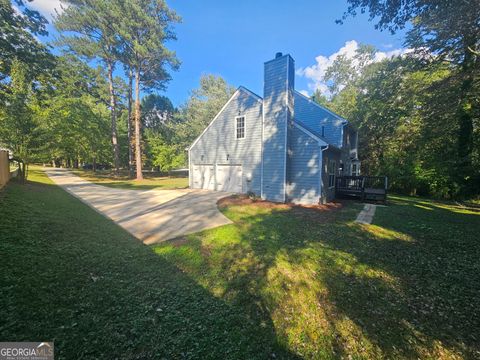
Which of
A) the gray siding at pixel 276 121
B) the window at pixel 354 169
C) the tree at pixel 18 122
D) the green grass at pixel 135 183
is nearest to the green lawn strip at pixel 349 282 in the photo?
the gray siding at pixel 276 121

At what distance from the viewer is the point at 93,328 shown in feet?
7.80

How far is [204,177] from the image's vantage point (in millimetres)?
15922

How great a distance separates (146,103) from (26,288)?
3908 centimetres

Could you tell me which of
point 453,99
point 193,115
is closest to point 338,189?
point 453,99

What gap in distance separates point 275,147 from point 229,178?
4.40 meters

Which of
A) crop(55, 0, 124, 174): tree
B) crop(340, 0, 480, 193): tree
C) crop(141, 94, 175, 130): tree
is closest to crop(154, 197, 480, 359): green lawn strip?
crop(340, 0, 480, 193): tree

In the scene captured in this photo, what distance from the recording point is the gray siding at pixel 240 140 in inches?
489

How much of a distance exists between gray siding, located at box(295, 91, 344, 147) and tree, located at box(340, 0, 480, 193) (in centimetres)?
570

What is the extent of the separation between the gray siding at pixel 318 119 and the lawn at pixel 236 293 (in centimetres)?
912

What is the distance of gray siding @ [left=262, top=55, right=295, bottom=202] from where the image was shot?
10.6 metres

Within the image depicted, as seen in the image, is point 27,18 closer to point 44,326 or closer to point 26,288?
point 26,288

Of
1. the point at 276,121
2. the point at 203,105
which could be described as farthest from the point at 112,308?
the point at 203,105

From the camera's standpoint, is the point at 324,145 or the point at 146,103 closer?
the point at 324,145

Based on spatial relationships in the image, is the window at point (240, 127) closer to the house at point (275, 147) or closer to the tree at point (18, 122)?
the house at point (275, 147)
